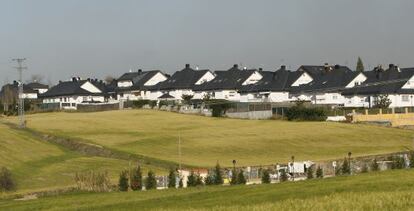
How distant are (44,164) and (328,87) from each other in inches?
2956

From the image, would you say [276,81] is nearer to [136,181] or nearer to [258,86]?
[258,86]

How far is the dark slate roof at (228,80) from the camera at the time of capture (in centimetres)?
13788

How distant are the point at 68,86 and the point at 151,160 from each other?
326 ft

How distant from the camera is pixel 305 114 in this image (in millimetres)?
90312

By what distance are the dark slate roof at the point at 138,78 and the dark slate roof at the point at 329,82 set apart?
117 ft

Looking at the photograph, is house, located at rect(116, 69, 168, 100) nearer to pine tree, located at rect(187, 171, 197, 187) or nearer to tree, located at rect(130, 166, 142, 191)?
tree, located at rect(130, 166, 142, 191)

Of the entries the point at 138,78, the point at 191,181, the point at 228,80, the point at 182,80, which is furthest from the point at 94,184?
the point at 138,78

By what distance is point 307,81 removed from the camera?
134m

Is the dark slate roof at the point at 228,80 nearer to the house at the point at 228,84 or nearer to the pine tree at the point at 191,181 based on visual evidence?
the house at the point at 228,84

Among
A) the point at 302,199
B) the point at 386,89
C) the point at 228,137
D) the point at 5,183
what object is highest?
the point at 386,89

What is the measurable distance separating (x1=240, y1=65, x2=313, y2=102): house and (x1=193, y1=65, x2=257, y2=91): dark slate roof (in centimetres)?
346

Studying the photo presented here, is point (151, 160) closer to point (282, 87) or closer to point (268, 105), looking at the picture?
point (268, 105)

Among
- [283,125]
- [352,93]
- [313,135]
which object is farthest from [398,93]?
[313,135]

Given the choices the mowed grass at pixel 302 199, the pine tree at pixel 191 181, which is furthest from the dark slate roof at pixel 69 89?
the mowed grass at pixel 302 199
